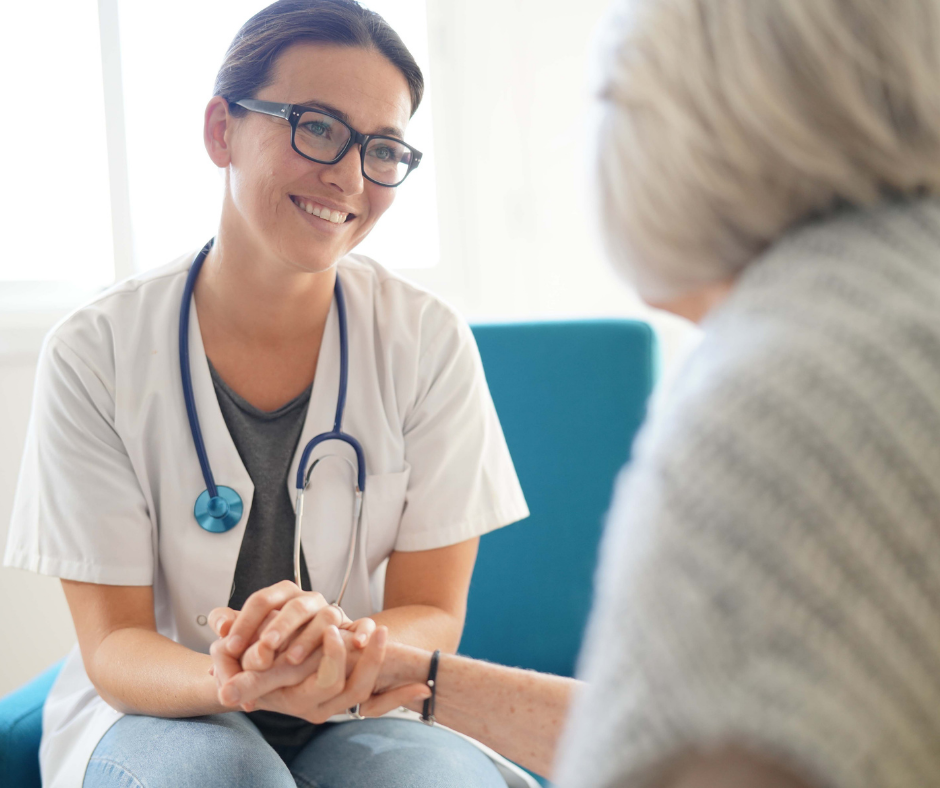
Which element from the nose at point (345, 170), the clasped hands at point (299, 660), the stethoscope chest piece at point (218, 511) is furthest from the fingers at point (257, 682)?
the nose at point (345, 170)

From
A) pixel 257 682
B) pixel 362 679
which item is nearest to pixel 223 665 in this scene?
pixel 257 682

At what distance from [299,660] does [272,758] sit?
0.13m

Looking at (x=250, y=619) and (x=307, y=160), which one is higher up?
(x=307, y=160)

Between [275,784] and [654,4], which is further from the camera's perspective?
[275,784]

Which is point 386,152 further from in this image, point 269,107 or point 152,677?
point 152,677

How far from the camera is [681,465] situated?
1.48 ft

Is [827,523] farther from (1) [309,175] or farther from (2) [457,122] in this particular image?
(2) [457,122]

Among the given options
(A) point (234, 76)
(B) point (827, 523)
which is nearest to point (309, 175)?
(A) point (234, 76)

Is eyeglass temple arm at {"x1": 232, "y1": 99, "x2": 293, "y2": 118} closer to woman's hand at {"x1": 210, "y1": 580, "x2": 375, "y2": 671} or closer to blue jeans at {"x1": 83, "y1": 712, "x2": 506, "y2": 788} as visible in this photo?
woman's hand at {"x1": 210, "y1": 580, "x2": 375, "y2": 671}

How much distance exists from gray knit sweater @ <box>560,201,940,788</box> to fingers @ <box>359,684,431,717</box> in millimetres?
531

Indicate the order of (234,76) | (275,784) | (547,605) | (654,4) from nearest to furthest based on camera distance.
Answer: (654,4) → (275,784) → (234,76) → (547,605)

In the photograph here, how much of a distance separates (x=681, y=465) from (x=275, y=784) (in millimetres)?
709

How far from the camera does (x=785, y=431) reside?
44 cm

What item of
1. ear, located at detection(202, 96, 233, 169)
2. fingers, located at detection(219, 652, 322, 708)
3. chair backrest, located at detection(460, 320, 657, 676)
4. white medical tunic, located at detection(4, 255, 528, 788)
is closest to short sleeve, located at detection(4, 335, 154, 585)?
white medical tunic, located at detection(4, 255, 528, 788)
